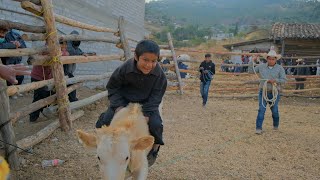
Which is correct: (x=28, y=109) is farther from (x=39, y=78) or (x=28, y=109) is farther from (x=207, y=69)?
(x=207, y=69)

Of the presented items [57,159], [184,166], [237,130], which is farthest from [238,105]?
[57,159]

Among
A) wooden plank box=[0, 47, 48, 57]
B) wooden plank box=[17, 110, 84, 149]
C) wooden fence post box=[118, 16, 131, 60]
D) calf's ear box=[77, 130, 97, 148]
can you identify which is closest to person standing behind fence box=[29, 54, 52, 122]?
wooden plank box=[17, 110, 84, 149]

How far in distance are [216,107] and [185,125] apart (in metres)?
3.36

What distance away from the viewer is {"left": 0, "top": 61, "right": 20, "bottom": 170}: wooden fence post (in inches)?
153

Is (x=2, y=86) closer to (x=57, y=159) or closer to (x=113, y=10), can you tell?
(x=57, y=159)

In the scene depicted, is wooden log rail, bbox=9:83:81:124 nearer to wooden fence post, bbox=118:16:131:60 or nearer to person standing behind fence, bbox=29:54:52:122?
person standing behind fence, bbox=29:54:52:122

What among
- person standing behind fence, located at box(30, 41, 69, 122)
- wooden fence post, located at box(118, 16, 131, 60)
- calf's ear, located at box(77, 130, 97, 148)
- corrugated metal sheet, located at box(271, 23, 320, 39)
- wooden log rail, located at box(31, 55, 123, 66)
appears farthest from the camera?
corrugated metal sheet, located at box(271, 23, 320, 39)

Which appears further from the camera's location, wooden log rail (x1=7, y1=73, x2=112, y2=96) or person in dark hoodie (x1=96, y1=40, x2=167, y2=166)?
wooden log rail (x1=7, y1=73, x2=112, y2=96)

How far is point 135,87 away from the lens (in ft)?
13.1

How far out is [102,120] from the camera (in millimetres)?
4027

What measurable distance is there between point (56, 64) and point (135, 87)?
2194 millimetres

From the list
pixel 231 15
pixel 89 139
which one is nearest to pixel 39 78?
pixel 89 139

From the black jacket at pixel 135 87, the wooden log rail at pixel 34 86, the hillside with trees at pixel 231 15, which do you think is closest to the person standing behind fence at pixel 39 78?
the wooden log rail at pixel 34 86

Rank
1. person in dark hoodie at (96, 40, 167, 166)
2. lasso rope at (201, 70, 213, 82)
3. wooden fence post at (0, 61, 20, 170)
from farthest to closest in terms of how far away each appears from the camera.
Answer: lasso rope at (201, 70, 213, 82) < wooden fence post at (0, 61, 20, 170) < person in dark hoodie at (96, 40, 167, 166)
